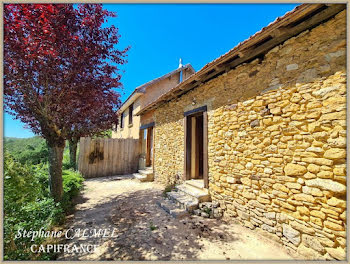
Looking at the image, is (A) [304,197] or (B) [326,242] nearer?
(B) [326,242]

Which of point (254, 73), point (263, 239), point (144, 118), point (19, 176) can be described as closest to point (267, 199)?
point (263, 239)

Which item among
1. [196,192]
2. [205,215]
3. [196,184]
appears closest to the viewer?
[205,215]

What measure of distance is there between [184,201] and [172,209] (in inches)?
15.2

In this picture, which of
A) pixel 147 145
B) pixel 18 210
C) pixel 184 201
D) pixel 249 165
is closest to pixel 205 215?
pixel 184 201

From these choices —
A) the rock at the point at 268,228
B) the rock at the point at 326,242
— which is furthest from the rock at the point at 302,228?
the rock at the point at 268,228

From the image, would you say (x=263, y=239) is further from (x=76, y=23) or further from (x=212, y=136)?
(x=76, y=23)

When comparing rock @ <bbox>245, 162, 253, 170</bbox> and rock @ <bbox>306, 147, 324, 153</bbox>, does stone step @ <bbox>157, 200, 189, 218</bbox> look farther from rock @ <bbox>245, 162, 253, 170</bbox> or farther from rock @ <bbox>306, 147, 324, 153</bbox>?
rock @ <bbox>306, 147, 324, 153</bbox>

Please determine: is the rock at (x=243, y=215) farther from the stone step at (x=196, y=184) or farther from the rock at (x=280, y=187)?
the stone step at (x=196, y=184)

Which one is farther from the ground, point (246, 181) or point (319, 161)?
point (319, 161)

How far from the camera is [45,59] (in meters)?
3.09

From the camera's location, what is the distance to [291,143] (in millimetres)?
2553

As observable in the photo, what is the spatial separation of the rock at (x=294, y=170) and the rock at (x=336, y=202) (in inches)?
17.3

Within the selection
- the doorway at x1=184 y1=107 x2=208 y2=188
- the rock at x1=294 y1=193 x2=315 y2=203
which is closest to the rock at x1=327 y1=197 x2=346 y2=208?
the rock at x1=294 y1=193 x2=315 y2=203

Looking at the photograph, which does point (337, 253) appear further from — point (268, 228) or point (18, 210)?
point (18, 210)
